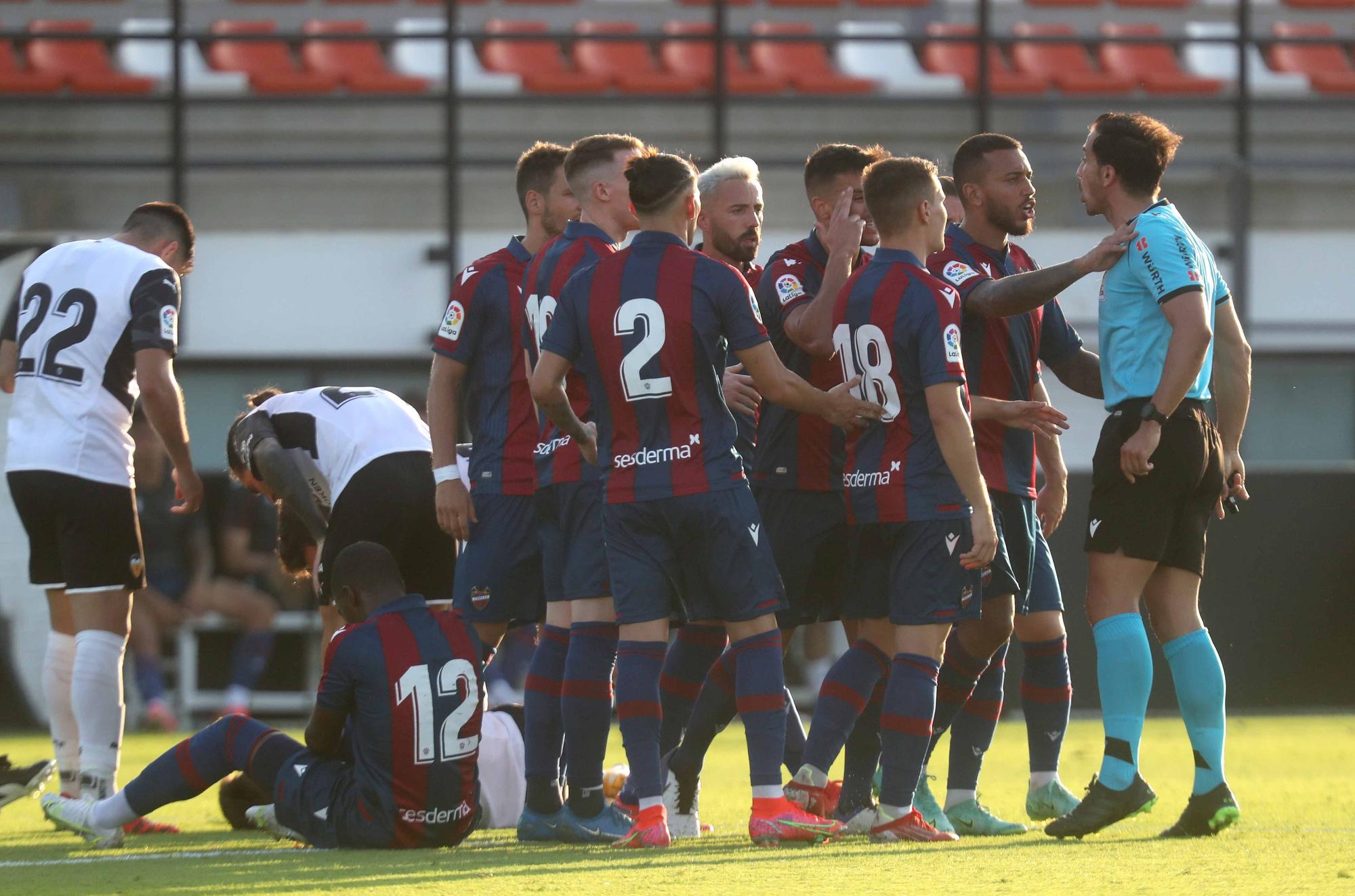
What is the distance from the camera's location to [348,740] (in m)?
5.00

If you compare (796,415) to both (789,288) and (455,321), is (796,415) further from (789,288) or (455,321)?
(455,321)

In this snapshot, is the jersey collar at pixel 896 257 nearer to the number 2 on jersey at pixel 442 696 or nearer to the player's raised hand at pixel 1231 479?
the player's raised hand at pixel 1231 479

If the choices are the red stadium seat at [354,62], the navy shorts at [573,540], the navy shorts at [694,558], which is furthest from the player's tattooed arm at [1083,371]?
the red stadium seat at [354,62]

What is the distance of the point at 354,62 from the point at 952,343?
35.3 feet

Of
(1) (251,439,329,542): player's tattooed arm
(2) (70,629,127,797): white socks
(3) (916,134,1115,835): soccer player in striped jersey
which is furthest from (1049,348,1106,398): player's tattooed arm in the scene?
(2) (70,629,127,797): white socks

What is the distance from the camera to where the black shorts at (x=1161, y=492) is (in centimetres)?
500

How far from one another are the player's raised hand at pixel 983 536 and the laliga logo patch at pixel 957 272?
2.68 feet

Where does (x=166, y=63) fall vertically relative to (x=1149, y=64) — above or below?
below

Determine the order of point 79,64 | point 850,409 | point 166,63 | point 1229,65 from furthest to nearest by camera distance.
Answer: point 1229,65, point 166,63, point 79,64, point 850,409

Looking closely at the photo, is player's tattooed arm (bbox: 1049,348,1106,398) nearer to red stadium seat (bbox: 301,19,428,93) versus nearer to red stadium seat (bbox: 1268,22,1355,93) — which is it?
red stadium seat (bbox: 301,19,428,93)

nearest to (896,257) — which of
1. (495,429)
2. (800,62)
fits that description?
(495,429)

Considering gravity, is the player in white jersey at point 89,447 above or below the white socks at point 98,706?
above

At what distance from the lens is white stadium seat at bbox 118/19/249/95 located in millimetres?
13992

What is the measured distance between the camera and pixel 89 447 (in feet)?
19.0
